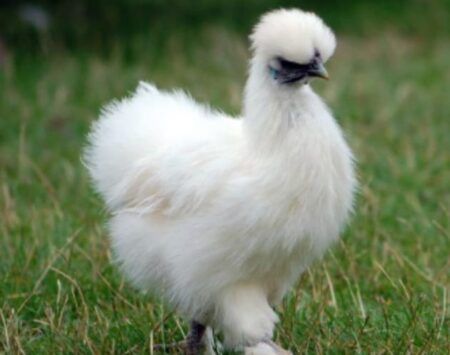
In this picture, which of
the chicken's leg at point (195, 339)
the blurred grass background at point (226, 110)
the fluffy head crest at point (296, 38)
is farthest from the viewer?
the blurred grass background at point (226, 110)

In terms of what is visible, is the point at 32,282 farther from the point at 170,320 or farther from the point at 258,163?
the point at 258,163

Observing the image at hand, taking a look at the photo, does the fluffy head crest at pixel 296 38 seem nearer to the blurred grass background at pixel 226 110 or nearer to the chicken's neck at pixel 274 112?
the chicken's neck at pixel 274 112

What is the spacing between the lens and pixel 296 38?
389 cm

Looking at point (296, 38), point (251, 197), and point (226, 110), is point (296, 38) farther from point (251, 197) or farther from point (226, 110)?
point (226, 110)

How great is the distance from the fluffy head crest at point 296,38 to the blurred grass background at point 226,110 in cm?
107

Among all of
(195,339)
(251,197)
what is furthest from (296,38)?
(195,339)

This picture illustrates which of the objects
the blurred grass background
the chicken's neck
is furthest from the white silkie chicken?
the blurred grass background

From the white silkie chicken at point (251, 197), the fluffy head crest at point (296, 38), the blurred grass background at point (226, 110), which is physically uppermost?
the fluffy head crest at point (296, 38)

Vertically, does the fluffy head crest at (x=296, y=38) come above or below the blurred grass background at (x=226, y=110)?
above

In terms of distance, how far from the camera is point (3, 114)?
8.41 m

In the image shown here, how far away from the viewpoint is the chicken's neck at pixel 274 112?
397cm

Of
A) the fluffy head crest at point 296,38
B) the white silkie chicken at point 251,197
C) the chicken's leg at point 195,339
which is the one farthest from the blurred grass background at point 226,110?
the fluffy head crest at point 296,38

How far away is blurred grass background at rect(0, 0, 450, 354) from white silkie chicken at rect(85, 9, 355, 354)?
13.8 inches

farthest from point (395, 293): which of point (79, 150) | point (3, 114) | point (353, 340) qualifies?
point (3, 114)
